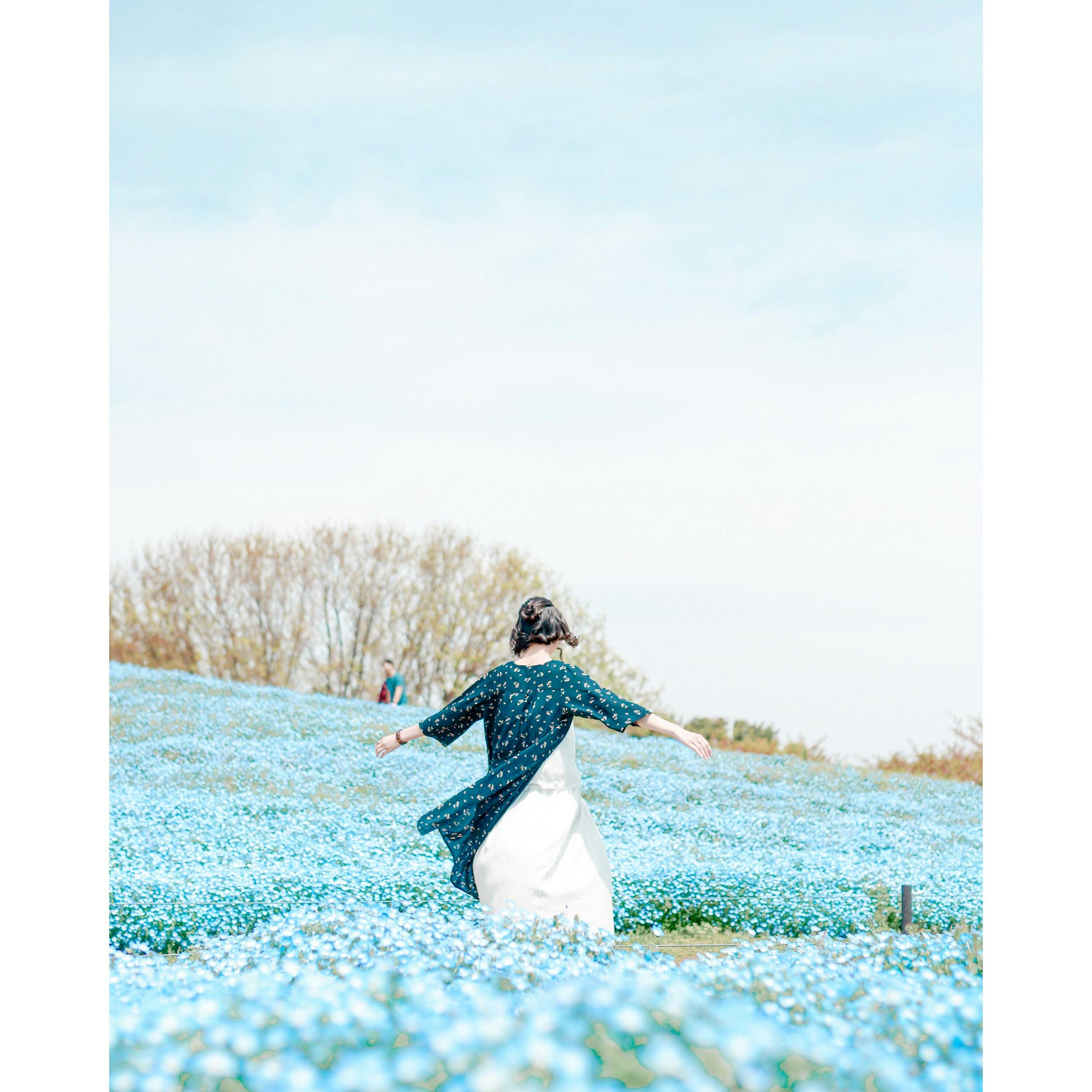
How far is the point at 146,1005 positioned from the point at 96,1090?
14.6 inches

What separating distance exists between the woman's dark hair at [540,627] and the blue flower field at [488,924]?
1492mm

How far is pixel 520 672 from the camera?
18.0 ft

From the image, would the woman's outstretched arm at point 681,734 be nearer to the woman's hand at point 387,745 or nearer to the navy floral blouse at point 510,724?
the navy floral blouse at point 510,724

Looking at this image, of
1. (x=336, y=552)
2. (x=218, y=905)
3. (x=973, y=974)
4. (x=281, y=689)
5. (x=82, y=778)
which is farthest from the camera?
(x=336, y=552)

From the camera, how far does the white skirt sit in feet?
17.1

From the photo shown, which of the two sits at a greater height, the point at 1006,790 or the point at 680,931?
the point at 1006,790

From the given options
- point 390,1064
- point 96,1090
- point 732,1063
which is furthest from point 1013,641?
point 96,1090

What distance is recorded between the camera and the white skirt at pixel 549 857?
5199mm

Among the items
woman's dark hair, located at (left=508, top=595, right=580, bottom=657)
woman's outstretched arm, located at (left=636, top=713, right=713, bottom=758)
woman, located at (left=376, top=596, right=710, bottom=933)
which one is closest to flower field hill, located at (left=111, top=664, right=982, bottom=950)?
woman, located at (left=376, top=596, right=710, bottom=933)

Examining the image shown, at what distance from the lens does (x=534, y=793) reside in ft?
17.6

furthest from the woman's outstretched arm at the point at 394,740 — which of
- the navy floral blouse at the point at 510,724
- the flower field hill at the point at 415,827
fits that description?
the flower field hill at the point at 415,827

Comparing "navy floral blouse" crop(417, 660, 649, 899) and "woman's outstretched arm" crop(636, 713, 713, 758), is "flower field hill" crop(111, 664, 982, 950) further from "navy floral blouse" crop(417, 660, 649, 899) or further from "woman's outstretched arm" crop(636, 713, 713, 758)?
"woman's outstretched arm" crop(636, 713, 713, 758)

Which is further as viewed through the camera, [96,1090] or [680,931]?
[680,931]

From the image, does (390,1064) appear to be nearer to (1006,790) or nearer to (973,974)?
(1006,790)
